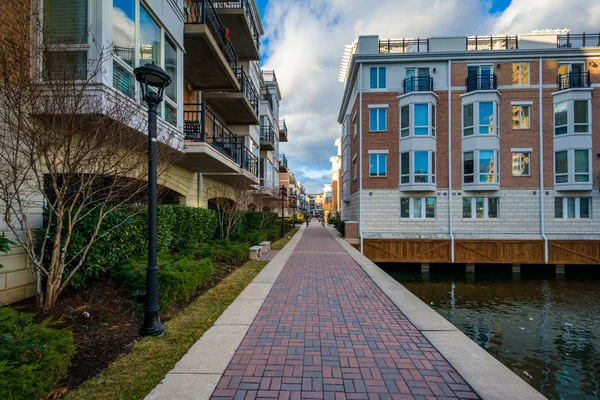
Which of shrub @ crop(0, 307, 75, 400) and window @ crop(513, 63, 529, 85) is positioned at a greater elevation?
window @ crop(513, 63, 529, 85)

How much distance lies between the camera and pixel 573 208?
65.7 ft

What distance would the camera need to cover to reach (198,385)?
3.11m

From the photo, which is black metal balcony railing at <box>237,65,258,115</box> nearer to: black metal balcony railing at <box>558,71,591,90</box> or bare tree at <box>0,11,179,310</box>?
bare tree at <box>0,11,179,310</box>

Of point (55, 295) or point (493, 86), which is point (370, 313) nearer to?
point (55, 295)

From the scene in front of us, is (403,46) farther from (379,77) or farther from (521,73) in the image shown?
(521,73)

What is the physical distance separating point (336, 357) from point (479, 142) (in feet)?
68.3

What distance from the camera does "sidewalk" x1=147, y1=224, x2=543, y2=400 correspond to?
10.1 feet

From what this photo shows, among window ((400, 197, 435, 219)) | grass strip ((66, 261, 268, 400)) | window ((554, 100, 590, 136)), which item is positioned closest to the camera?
grass strip ((66, 261, 268, 400))

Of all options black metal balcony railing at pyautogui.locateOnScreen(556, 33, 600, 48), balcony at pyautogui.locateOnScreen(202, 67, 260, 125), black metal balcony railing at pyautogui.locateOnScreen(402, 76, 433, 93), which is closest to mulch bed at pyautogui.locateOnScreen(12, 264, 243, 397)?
balcony at pyautogui.locateOnScreen(202, 67, 260, 125)

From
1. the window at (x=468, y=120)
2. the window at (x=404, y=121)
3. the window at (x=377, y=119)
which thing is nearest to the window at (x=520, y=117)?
the window at (x=468, y=120)

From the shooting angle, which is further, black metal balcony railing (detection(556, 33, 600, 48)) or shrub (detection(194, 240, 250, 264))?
black metal balcony railing (detection(556, 33, 600, 48))

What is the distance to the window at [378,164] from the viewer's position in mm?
21516

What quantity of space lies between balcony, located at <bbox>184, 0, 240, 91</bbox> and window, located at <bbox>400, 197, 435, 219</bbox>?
45.6 feet

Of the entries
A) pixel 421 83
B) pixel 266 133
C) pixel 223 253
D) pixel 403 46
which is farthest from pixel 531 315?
pixel 266 133
